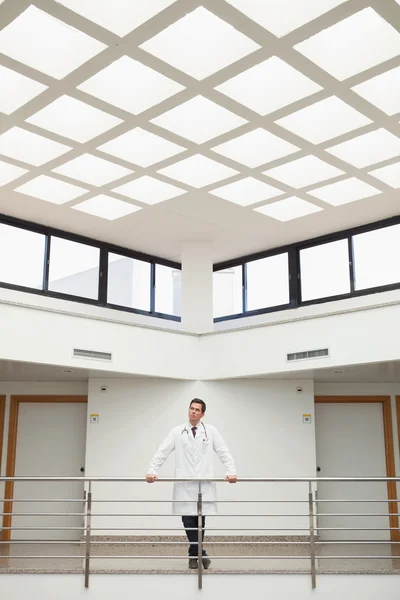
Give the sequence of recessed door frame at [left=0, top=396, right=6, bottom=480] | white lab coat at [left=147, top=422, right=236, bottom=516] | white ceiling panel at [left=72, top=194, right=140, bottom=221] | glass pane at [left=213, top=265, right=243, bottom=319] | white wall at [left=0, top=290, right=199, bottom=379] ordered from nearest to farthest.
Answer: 1. white lab coat at [left=147, top=422, right=236, bottom=516]
2. white wall at [left=0, top=290, right=199, bottom=379]
3. white ceiling panel at [left=72, top=194, right=140, bottom=221]
4. recessed door frame at [left=0, top=396, right=6, bottom=480]
5. glass pane at [left=213, top=265, right=243, bottom=319]

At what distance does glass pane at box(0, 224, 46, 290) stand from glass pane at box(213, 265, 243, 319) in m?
3.14

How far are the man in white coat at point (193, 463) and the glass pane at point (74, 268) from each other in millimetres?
4372

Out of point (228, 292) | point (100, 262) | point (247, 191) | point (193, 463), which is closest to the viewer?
point (193, 463)

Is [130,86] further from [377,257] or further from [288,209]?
[377,257]

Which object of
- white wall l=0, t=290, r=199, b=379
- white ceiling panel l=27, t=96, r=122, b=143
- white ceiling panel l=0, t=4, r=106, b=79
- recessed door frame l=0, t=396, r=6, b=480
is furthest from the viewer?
recessed door frame l=0, t=396, r=6, b=480

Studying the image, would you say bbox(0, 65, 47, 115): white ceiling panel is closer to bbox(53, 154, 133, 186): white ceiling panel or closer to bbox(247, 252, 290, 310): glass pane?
bbox(53, 154, 133, 186): white ceiling panel

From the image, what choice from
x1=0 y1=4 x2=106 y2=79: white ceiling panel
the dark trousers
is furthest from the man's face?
x1=0 y1=4 x2=106 y2=79: white ceiling panel

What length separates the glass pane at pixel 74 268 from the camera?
384 inches

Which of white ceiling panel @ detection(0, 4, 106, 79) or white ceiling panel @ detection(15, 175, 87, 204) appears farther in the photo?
white ceiling panel @ detection(15, 175, 87, 204)

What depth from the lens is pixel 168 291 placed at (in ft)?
36.7

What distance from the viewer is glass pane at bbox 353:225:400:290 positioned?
929 centimetres

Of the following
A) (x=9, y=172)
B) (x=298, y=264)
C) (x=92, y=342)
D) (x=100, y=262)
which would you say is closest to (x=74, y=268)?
(x=100, y=262)

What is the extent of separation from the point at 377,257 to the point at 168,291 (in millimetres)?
3626
